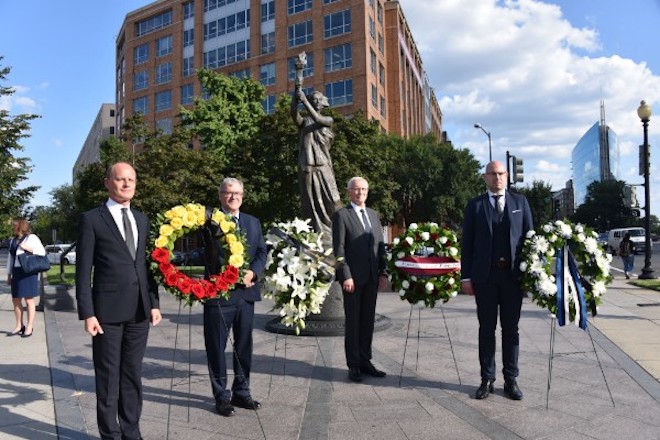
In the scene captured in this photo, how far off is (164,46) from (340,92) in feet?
81.1

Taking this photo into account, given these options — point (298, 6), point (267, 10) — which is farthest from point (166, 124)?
point (298, 6)

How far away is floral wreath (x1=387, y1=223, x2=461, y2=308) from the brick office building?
37657 millimetres

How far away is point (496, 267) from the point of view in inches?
198

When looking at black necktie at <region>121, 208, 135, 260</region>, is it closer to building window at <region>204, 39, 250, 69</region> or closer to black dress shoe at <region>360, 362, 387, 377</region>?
black dress shoe at <region>360, 362, 387, 377</region>

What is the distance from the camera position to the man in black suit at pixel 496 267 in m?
5.00

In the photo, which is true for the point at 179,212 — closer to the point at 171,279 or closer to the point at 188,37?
the point at 171,279

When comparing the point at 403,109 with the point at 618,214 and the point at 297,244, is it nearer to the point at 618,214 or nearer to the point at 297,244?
the point at 618,214

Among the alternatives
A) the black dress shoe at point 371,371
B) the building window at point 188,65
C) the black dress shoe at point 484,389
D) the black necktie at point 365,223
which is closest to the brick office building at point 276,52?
the building window at point 188,65

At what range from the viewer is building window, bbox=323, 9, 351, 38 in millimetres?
44219

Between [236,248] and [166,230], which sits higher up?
[166,230]

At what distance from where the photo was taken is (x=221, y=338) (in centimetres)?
476

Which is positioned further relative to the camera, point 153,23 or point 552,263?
point 153,23

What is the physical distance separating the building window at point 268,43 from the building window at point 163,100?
13158 mm

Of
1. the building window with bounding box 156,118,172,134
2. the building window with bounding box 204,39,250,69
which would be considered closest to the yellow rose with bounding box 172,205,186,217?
the building window with bounding box 204,39,250,69
